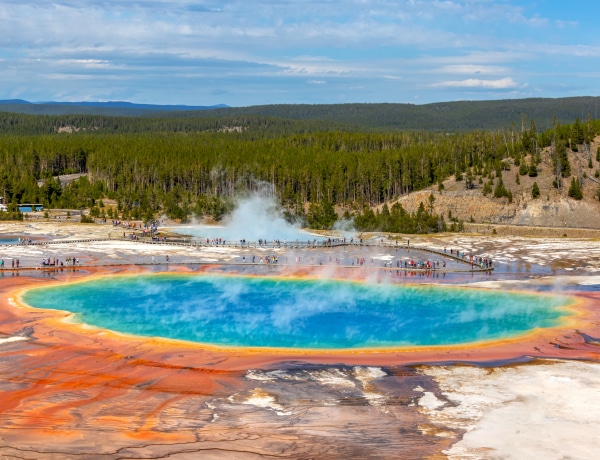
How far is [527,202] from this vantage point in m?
79.9

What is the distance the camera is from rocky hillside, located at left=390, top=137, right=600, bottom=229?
7700cm

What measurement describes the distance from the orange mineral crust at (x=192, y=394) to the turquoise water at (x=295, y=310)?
5.90 ft

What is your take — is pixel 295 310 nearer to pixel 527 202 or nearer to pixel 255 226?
pixel 255 226

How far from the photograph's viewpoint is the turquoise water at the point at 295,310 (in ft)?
106

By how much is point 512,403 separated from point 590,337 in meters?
10.2

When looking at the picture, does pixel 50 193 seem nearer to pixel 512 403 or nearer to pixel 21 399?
pixel 21 399

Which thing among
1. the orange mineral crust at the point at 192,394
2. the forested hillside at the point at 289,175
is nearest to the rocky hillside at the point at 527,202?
the forested hillside at the point at 289,175

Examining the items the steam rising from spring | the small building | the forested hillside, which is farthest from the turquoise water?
the small building

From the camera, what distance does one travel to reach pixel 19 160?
114 meters

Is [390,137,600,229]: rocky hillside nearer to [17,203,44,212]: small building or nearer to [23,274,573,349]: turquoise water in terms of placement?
[23,274,573,349]: turquoise water

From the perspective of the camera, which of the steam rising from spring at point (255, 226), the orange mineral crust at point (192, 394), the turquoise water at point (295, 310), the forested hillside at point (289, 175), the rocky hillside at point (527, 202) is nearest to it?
the orange mineral crust at point (192, 394)

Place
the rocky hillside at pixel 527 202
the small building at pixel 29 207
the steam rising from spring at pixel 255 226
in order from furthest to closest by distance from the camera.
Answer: the small building at pixel 29 207 → the rocky hillside at pixel 527 202 → the steam rising from spring at pixel 255 226

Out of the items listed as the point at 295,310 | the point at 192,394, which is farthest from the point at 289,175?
the point at 192,394

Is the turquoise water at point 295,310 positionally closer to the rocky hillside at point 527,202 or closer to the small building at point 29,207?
the rocky hillside at point 527,202
